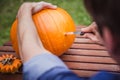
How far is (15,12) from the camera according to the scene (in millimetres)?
3568

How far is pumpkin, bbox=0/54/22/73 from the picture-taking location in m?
1.58

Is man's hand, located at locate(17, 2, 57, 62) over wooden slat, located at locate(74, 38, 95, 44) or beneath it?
over

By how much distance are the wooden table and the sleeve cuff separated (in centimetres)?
60

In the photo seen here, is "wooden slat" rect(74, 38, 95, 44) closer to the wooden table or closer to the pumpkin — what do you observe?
the wooden table

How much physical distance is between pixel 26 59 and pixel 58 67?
0.15 metres

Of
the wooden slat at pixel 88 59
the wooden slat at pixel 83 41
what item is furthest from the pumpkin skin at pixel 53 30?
the wooden slat at pixel 83 41

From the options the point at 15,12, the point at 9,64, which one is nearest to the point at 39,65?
the point at 9,64

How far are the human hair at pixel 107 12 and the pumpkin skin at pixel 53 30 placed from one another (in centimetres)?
92

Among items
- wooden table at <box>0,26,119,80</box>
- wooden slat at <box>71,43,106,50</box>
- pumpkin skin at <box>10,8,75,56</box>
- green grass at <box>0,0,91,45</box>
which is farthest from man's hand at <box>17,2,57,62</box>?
green grass at <box>0,0,91,45</box>

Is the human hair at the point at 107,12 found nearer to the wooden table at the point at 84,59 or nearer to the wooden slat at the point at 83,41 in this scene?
the wooden table at the point at 84,59

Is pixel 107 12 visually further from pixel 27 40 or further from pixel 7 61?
pixel 7 61

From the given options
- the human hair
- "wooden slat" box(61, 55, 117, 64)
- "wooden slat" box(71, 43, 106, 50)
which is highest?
the human hair

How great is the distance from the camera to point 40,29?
1.66 metres

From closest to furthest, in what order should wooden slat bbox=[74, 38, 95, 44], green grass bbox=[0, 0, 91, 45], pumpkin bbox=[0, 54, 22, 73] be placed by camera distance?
1. pumpkin bbox=[0, 54, 22, 73]
2. wooden slat bbox=[74, 38, 95, 44]
3. green grass bbox=[0, 0, 91, 45]
